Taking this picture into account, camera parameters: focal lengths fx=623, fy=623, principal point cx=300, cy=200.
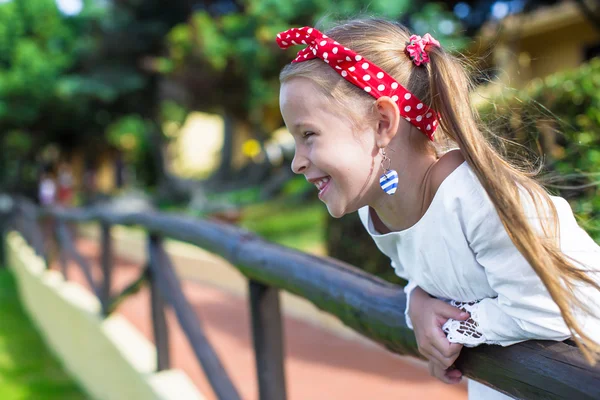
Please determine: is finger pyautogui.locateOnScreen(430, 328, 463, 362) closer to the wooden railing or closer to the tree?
the wooden railing

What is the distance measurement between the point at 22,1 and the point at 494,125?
15427 millimetres

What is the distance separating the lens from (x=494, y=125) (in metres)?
1.47

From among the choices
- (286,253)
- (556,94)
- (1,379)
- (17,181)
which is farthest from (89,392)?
(17,181)

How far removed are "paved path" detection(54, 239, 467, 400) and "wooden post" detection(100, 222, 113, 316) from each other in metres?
0.91

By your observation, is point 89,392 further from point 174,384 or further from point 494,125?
point 494,125

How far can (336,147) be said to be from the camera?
4.29 ft

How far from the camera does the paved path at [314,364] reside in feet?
15.3

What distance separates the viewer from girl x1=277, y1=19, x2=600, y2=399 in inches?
44.7

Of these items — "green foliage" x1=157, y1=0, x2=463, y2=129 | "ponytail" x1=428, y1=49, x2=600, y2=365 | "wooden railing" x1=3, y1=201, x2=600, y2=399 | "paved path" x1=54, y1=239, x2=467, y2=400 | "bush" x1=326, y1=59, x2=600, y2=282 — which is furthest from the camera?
"green foliage" x1=157, y1=0, x2=463, y2=129

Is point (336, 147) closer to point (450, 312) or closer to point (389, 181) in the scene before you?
point (389, 181)

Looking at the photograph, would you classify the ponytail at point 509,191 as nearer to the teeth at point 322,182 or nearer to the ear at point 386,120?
the ear at point 386,120

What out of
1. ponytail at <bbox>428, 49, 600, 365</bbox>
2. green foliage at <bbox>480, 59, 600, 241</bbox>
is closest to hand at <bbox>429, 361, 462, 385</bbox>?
ponytail at <bbox>428, 49, 600, 365</bbox>

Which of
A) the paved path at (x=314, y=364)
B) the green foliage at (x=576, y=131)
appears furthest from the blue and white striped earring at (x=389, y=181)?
the paved path at (x=314, y=364)

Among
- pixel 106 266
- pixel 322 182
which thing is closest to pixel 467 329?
pixel 322 182
